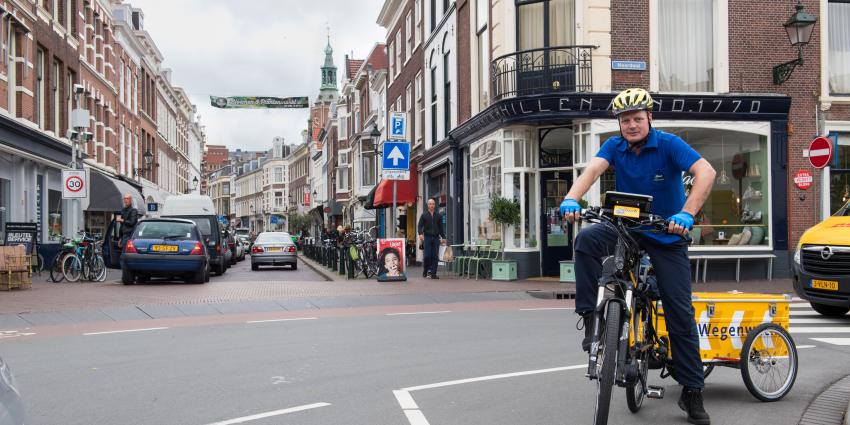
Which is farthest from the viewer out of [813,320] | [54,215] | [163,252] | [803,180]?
[54,215]

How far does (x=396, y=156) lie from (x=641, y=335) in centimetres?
1412

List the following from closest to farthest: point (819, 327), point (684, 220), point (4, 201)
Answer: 1. point (684, 220)
2. point (819, 327)
3. point (4, 201)

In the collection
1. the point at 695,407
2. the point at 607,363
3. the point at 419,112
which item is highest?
the point at 419,112


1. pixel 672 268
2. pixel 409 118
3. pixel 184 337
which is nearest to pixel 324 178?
pixel 409 118

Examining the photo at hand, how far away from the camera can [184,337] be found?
962 cm

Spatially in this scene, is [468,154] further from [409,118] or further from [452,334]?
[452,334]

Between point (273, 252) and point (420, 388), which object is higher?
point (273, 252)

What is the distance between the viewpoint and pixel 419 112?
31.5 metres

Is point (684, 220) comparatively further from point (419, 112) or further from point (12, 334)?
point (419, 112)

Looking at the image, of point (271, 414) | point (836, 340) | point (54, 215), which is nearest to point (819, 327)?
point (836, 340)

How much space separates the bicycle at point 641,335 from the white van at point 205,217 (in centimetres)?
1931

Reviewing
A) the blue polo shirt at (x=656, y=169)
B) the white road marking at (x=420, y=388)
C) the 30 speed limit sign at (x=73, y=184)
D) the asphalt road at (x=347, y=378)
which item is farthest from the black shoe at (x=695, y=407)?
the 30 speed limit sign at (x=73, y=184)

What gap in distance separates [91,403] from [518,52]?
14.8 meters

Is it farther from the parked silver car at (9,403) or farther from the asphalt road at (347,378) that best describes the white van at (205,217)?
the parked silver car at (9,403)
